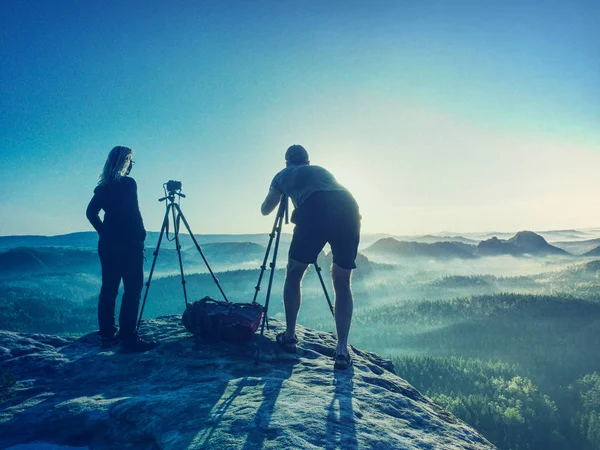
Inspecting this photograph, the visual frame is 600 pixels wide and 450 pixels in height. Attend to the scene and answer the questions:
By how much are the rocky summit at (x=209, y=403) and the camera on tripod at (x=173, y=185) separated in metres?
3.11

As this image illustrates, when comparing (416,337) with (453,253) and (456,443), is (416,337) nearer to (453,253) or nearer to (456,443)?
(456,443)

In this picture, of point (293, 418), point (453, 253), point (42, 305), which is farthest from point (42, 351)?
point (453, 253)

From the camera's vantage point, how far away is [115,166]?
5.64 m

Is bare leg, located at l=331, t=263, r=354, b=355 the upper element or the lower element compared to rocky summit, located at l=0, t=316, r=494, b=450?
upper

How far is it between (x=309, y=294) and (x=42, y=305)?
7325 cm

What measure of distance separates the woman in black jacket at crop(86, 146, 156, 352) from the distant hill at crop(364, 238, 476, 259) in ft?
410

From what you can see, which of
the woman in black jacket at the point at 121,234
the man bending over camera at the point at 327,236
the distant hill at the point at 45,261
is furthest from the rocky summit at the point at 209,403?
the distant hill at the point at 45,261

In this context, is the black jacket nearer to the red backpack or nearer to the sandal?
the red backpack

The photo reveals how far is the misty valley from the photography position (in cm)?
1527

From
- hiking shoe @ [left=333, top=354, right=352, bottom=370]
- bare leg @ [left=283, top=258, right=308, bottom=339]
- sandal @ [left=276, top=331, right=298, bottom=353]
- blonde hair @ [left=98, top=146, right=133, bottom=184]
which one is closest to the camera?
hiking shoe @ [left=333, top=354, right=352, bottom=370]

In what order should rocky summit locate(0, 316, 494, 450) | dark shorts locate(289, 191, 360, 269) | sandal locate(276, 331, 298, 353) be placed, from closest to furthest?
rocky summit locate(0, 316, 494, 450) → dark shorts locate(289, 191, 360, 269) → sandal locate(276, 331, 298, 353)

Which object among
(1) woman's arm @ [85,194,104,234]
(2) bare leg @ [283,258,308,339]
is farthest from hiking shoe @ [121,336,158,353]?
(2) bare leg @ [283,258,308,339]

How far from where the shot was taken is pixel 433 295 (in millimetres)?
80875

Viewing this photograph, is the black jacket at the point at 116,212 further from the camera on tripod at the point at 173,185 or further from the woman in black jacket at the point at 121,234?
the camera on tripod at the point at 173,185
